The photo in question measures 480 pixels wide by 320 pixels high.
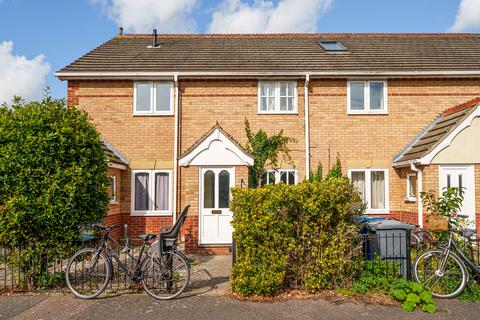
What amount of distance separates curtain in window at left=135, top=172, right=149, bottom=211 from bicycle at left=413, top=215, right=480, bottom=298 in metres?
8.38

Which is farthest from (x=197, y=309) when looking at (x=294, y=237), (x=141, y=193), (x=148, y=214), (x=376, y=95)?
(x=376, y=95)

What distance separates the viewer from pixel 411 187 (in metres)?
11.4

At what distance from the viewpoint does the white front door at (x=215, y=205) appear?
10219 millimetres

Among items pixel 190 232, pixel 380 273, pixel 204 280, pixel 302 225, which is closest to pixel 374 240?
pixel 380 273

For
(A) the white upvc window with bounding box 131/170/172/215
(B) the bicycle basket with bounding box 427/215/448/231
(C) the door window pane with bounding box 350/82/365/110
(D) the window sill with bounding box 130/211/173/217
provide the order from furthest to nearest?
(C) the door window pane with bounding box 350/82/365/110 < (A) the white upvc window with bounding box 131/170/172/215 < (D) the window sill with bounding box 130/211/173/217 < (B) the bicycle basket with bounding box 427/215/448/231

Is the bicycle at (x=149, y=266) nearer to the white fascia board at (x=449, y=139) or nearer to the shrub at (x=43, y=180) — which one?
the shrub at (x=43, y=180)

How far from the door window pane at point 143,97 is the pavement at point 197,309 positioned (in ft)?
24.1

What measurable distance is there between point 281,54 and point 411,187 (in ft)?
21.3

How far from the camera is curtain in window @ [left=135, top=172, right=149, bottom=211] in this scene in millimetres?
A: 11969

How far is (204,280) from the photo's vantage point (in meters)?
7.15

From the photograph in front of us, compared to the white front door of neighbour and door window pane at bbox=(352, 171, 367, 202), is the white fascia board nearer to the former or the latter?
the white front door of neighbour

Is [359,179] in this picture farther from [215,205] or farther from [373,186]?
[215,205]

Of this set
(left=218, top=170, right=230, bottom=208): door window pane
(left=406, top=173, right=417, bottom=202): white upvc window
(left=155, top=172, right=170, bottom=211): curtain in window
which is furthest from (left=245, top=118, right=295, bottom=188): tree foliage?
(left=406, top=173, right=417, bottom=202): white upvc window

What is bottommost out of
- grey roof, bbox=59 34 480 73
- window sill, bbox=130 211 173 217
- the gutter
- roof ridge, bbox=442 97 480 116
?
window sill, bbox=130 211 173 217
